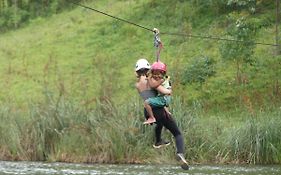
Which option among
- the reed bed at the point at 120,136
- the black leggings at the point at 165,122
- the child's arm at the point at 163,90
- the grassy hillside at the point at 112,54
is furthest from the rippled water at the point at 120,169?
the child's arm at the point at 163,90

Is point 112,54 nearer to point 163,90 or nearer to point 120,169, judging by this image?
point 120,169

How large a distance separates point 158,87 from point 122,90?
21136 mm

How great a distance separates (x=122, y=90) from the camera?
35.2m

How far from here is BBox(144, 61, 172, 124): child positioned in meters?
14.0

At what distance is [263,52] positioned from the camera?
35.5 m

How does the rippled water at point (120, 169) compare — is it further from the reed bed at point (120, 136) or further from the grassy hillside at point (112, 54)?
the grassy hillside at point (112, 54)

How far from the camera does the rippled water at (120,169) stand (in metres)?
23.9

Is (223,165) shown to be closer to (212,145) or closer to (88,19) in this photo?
(212,145)

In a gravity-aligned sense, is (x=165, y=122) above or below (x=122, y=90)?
below

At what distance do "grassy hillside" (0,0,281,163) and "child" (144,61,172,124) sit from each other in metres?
11.4

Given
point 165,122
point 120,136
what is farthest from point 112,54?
point 165,122

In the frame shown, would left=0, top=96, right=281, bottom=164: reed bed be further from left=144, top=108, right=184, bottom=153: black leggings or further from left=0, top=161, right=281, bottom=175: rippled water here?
left=144, top=108, right=184, bottom=153: black leggings

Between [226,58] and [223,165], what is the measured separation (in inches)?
365

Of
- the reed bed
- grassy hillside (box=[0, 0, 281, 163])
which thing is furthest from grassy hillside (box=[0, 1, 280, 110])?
the reed bed
